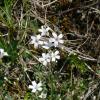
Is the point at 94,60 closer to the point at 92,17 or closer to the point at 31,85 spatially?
the point at 92,17

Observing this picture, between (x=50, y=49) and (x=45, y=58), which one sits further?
(x=50, y=49)

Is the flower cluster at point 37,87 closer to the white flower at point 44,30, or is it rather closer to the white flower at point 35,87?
the white flower at point 35,87

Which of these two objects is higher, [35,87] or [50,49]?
[50,49]

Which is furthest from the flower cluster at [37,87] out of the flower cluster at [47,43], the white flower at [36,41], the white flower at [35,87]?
the white flower at [36,41]

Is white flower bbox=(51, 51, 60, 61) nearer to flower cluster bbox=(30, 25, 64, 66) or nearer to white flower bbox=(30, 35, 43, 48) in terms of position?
flower cluster bbox=(30, 25, 64, 66)

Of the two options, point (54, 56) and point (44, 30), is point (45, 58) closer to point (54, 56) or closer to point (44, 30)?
point (54, 56)

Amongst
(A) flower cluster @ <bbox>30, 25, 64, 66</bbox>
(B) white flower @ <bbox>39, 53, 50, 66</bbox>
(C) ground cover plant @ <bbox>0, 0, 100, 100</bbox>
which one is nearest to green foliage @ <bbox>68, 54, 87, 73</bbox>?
(C) ground cover plant @ <bbox>0, 0, 100, 100</bbox>

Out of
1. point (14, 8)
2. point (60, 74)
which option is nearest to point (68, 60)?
point (60, 74)

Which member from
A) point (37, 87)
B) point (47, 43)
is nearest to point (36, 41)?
Answer: point (47, 43)

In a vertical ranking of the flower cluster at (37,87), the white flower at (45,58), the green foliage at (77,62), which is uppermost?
the white flower at (45,58)
